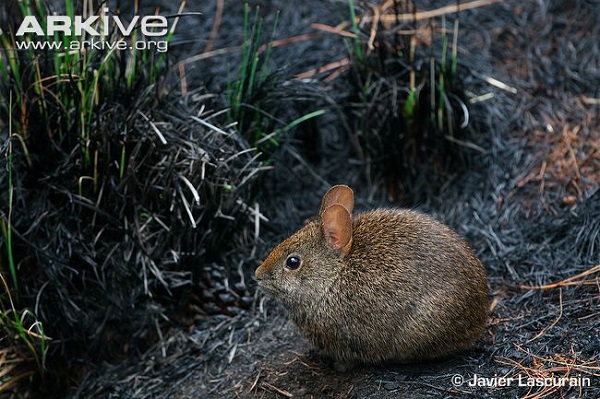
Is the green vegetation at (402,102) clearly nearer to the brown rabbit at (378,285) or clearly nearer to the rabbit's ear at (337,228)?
the brown rabbit at (378,285)

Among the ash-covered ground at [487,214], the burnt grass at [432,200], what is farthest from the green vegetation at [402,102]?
the ash-covered ground at [487,214]

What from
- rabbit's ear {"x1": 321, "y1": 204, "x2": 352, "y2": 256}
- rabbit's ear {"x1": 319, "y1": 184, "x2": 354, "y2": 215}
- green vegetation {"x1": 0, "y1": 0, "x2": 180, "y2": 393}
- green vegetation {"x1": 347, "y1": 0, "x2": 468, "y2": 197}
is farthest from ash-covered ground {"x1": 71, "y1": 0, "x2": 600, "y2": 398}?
rabbit's ear {"x1": 319, "y1": 184, "x2": 354, "y2": 215}

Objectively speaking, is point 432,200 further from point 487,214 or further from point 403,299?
point 403,299

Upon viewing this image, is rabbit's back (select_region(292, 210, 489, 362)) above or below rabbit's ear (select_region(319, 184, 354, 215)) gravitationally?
below

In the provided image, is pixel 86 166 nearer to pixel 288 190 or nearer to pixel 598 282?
pixel 288 190

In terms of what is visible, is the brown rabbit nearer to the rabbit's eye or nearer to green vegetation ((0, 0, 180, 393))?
the rabbit's eye
